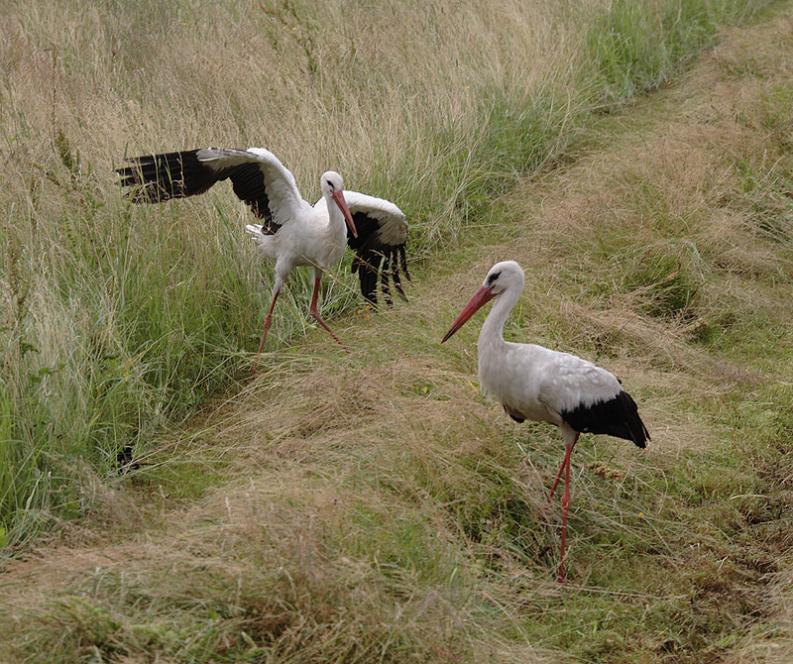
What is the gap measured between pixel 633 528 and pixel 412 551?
119 cm

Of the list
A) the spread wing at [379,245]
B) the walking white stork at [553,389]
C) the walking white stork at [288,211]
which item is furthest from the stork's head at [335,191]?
the walking white stork at [553,389]

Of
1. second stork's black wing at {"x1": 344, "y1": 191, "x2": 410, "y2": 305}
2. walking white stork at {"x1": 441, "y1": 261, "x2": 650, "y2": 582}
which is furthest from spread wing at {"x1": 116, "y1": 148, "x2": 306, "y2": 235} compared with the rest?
walking white stork at {"x1": 441, "y1": 261, "x2": 650, "y2": 582}

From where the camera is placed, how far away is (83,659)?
3285 mm

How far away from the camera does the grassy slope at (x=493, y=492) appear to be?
3465 millimetres

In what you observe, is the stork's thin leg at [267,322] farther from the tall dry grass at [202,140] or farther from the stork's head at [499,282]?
the stork's head at [499,282]

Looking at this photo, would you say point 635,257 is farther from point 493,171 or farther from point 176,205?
point 176,205

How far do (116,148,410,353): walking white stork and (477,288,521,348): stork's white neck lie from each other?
1461 millimetres

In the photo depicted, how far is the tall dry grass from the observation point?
16.3ft

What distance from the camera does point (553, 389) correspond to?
14.5ft

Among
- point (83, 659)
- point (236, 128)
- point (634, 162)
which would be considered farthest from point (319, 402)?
point (634, 162)

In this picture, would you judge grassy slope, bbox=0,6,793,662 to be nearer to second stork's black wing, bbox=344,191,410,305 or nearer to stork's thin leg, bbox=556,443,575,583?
stork's thin leg, bbox=556,443,575,583

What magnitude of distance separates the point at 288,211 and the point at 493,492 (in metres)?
2.37

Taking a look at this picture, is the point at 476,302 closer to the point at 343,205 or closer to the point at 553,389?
the point at 553,389

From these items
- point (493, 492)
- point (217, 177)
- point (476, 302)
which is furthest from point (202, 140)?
point (493, 492)
